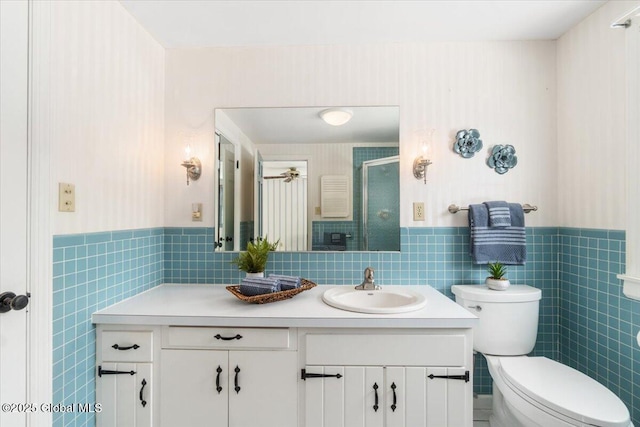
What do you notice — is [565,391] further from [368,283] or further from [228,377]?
[228,377]

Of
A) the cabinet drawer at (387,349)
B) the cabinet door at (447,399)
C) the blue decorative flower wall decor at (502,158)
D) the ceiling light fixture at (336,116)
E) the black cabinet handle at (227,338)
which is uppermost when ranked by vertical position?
the ceiling light fixture at (336,116)

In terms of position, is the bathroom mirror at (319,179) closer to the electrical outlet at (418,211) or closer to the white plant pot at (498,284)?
the electrical outlet at (418,211)

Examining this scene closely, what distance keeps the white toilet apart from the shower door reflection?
0.52 meters

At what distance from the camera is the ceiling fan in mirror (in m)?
Answer: 1.87

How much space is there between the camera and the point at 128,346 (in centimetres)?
134

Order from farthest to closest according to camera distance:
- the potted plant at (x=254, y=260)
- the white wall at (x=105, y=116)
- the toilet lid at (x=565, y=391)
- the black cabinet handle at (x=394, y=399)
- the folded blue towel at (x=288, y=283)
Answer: the potted plant at (x=254, y=260) → the folded blue towel at (x=288, y=283) → the black cabinet handle at (x=394, y=399) → the white wall at (x=105, y=116) → the toilet lid at (x=565, y=391)

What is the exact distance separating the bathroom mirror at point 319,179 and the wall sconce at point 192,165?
0.68 feet

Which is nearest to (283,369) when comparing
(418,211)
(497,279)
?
(418,211)

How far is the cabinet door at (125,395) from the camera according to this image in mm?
1336

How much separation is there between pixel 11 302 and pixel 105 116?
883 millimetres

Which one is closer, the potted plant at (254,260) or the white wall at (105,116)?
the white wall at (105,116)

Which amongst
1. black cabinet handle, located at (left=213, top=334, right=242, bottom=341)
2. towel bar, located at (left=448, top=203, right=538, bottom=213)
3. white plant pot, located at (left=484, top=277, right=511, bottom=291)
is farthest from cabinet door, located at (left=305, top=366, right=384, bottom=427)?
towel bar, located at (left=448, top=203, right=538, bottom=213)

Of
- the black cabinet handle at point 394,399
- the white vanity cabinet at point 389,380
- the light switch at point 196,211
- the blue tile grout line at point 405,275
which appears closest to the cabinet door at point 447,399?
the white vanity cabinet at point 389,380

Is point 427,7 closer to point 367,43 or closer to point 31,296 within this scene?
point 367,43
